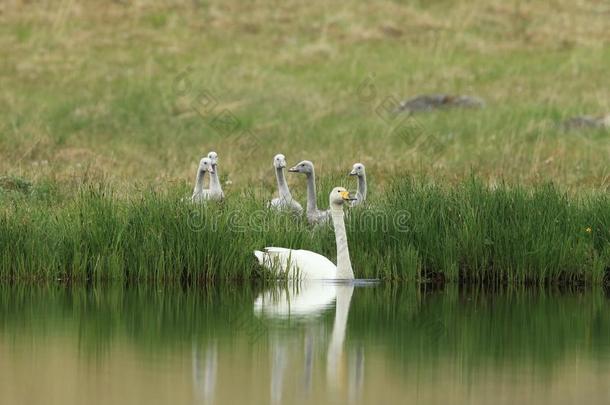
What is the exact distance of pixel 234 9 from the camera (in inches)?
1613

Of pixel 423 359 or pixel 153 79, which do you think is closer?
pixel 423 359

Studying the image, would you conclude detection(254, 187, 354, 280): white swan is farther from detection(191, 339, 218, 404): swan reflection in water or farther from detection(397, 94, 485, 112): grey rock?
detection(397, 94, 485, 112): grey rock

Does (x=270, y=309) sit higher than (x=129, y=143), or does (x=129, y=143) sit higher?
(x=129, y=143)

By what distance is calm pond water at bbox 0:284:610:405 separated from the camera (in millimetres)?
10742

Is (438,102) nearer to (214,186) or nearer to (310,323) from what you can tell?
(214,186)

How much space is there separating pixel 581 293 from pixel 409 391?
4.98m

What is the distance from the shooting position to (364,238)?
16109mm

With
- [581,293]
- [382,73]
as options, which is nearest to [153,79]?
[382,73]

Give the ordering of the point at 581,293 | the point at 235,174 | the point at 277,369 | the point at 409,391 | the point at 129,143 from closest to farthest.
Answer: the point at 409,391
the point at 277,369
the point at 581,293
the point at 235,174
the point at 129,143

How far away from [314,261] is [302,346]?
3.03 metres

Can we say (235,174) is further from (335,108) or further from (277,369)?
(277,369)

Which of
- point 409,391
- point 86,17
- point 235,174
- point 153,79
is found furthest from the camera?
point 86,17

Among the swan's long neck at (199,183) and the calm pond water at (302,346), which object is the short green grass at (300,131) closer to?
the swan's long neck at (199,183)

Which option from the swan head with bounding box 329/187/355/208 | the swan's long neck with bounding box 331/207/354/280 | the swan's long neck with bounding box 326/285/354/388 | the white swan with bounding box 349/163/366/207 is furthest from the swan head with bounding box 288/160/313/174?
the swan's long neck with bounding box 326/285/354/388
